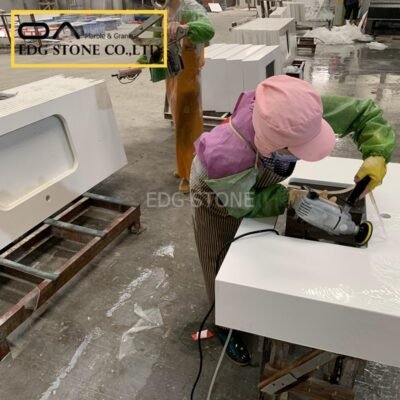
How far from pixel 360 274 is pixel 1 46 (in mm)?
8357

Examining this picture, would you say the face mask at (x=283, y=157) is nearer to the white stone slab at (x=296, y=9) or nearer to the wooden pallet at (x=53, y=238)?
the wooden pallet at (x=53, y=238)

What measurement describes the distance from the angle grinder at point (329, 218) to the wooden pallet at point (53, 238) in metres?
1.14

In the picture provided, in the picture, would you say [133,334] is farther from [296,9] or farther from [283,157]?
[296,9]

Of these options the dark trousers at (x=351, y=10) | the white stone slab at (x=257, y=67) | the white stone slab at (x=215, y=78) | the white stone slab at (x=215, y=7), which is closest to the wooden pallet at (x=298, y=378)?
the white stone slab at (x=257, y=67)

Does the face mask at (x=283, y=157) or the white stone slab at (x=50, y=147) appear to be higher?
the face mask at (x=283, y=157)

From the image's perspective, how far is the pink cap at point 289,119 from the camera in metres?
0.93

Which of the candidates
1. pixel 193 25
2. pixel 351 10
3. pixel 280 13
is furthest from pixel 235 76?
pixel 351 10

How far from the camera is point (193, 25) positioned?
2.18 m

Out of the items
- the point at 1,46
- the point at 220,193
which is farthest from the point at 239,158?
the point at 1,46

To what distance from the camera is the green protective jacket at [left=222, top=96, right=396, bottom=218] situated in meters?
1.12

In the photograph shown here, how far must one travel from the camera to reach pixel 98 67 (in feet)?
19.1

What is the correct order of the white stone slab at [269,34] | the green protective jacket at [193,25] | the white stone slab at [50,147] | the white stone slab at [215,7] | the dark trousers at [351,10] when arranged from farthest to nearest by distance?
the white stone slab at [215,7] → the dark trousers at [351,10] → the white stone slab at [269,34] → the green protective jacket at [193,25] → the white stone slab at [50,147]

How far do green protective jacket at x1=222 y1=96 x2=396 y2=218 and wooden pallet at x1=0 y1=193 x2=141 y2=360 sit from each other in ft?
3.15

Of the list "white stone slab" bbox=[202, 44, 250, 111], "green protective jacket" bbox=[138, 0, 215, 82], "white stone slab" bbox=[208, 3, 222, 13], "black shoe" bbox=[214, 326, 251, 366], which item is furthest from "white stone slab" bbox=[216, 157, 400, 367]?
"white stone slab" bbox=[208, 3, 222, 13]
